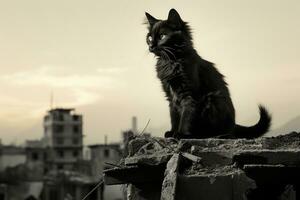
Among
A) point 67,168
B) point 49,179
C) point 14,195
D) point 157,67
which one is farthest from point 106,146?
point 157,67

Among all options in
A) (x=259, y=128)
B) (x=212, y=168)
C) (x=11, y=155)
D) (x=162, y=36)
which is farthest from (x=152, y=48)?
(x=11, y=155)

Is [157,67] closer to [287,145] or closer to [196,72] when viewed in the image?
[196,72]

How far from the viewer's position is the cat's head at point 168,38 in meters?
5.14

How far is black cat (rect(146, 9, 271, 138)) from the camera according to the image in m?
4.88

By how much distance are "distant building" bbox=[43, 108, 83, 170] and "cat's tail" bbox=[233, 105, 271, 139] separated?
51207 mm

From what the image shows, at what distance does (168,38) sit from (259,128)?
992 mm

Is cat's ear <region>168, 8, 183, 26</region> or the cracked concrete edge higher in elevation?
cat's ear <region>168, 8, 183, 26</region>

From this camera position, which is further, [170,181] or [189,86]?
[189,86]

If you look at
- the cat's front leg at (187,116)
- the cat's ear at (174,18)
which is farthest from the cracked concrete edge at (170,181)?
the cat's ear at (174,18)

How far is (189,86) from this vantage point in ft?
16.7

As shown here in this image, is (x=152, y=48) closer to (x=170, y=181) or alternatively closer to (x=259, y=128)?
(x=259, y=128)

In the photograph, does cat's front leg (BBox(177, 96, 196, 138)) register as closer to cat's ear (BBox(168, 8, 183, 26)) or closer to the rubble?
cat's ear (BBox(168, 8, 183, 26))

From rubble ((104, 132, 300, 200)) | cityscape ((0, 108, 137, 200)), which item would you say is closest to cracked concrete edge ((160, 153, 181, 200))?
rubble ((104, 132, 300, 200))

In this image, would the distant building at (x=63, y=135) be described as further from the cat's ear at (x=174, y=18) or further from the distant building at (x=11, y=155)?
the cat's ear at (x=174, y=18)
